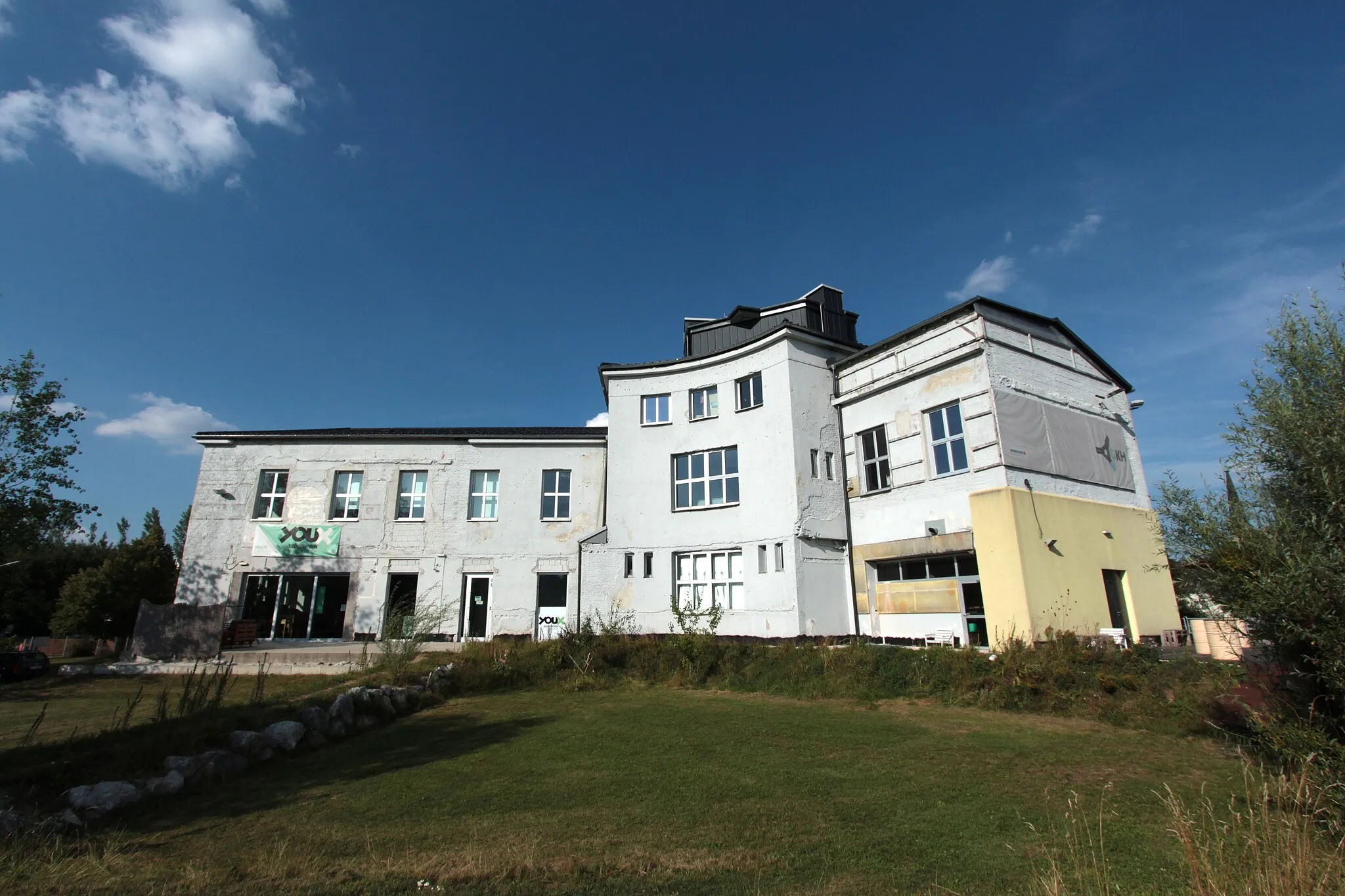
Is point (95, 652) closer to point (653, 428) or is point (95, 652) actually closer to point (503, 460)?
point (503, 460)

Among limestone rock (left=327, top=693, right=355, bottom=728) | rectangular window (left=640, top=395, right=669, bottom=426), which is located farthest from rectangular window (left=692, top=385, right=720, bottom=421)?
A: limestone rock (left=327, top=693, right=355, bottom=728)

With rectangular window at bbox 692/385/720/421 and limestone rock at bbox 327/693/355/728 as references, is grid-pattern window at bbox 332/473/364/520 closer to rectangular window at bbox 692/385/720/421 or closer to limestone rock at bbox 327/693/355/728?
rectangular window at bbox 692/385/720/421

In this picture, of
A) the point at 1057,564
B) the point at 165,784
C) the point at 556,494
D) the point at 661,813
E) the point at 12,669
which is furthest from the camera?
the point at 556,494

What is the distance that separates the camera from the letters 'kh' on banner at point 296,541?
22.6 metres

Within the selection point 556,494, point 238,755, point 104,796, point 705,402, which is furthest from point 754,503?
point 104,796

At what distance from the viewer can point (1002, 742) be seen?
28.9 feet

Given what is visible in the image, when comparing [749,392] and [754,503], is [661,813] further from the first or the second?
[749,392]

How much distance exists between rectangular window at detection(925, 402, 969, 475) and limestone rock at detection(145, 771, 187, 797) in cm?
1603

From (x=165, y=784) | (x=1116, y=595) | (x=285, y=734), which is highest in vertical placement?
(x=1116, y=595)

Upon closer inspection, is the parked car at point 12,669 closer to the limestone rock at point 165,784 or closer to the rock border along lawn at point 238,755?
the rock border along lawn at point 238,755

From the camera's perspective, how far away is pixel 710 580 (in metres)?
20.2

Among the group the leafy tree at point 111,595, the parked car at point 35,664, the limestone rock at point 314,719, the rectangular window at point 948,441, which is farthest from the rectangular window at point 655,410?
the leafy tree at point 111,595

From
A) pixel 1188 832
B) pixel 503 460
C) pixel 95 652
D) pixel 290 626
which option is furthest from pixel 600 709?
pixel 95 652

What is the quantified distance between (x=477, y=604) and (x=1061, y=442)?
1861 centimetres
